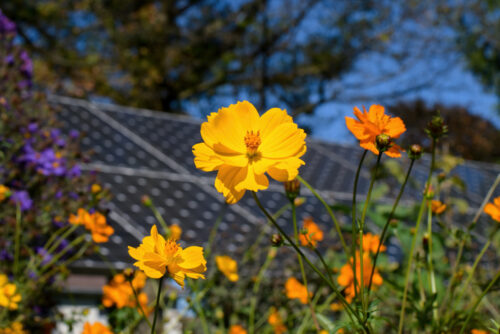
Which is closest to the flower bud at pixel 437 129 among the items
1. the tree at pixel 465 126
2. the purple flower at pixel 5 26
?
the purple flower at pixel 5 26

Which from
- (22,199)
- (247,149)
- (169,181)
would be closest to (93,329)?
(22,199)

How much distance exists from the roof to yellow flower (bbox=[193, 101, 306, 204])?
141 centimetres

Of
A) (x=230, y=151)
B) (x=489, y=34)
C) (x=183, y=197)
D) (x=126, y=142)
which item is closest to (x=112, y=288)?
(x=230, y=151)

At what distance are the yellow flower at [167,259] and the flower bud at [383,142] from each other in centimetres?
30

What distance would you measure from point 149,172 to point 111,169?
0.26m

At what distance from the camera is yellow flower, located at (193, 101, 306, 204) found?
2.36 ft

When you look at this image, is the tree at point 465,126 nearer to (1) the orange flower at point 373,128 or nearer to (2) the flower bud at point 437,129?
(2) the flower bud at point 437,129

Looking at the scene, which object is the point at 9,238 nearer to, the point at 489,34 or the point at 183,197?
the point at 183,197

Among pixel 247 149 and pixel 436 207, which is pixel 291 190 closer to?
pixel 247 149

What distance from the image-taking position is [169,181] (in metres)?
3.21

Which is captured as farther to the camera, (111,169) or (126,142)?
(126,142)

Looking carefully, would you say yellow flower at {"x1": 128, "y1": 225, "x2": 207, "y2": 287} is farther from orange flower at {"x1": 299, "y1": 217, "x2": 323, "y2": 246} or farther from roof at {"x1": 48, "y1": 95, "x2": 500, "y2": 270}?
roof at {"x1": 48, "y1": 95, "x2": 500, "y2": 270}

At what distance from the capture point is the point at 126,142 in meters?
3.94

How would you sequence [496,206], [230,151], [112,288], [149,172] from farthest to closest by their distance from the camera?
1. [149,172]
2. [112,288]
3. [496,206]
4. [230,151]
